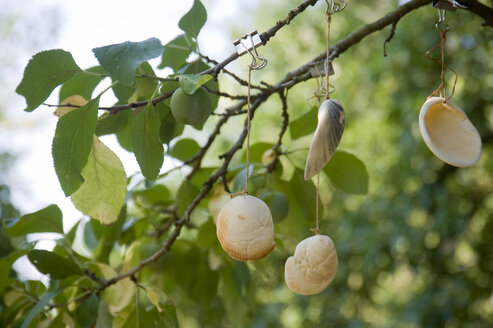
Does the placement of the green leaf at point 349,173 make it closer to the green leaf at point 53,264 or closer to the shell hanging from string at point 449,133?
the shell hanging from string at point 449,133

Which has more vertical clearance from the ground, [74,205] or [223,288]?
[74,205]

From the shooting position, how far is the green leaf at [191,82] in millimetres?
388

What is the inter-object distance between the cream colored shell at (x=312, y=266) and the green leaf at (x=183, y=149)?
1.20 feet

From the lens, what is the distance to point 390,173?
1.59 metres

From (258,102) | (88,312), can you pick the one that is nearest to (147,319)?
(88,312)

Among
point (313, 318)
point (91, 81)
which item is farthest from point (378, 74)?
point (91, 81)

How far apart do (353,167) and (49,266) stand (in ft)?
1.19

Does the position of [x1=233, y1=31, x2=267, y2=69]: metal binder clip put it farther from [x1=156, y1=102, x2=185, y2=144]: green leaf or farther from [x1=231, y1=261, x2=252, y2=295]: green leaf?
[x1=231, y1=261, x2=252, y2=295]: green leaf

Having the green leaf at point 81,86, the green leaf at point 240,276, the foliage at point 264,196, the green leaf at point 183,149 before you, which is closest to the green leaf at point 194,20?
the foliage at point 264,196

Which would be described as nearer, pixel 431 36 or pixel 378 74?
pixel 431 36

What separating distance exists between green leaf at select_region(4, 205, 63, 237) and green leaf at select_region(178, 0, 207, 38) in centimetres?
26

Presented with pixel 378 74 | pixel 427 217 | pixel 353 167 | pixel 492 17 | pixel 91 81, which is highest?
pixel 91 81

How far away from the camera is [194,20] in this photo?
1.73 ft

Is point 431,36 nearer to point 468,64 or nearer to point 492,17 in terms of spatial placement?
point 468,64
